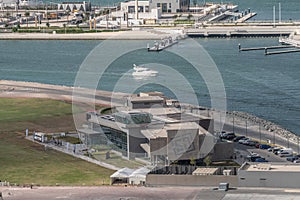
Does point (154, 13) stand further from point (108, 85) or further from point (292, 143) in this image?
point (292, 143)

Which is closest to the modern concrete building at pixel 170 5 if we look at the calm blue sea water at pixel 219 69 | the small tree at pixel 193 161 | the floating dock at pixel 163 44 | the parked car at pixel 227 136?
the calm blue sea water at pixel 219 69

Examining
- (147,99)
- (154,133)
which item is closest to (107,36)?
(147,99)

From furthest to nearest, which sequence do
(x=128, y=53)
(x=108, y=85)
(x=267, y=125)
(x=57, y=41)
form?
(x=57, y=41), (x=128, y=53), (x=108, y=85), (x=267, y=125)

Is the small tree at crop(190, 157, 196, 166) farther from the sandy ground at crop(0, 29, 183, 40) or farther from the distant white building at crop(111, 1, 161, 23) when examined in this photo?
the distant white building at crop(111, 1, 161, 23)

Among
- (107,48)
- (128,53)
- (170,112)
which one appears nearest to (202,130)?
(170,112)

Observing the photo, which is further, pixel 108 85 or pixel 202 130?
pixel 108 85

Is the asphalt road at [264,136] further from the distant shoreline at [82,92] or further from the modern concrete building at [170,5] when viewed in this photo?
the modern concrete building at [170,5]
